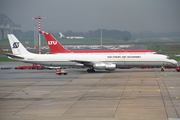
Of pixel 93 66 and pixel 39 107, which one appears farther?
pixel 93 66

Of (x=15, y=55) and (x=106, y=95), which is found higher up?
(x=15, y=55)

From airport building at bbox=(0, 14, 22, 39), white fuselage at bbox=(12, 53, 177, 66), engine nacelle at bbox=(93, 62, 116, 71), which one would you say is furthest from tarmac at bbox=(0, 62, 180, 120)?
white fuselage at bbox=(12, 53, 177, 66)

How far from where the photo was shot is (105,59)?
4897 cm

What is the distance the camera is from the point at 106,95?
25.2 metres

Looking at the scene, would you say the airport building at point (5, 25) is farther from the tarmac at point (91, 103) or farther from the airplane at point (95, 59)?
the tarmac at point (91, 103)

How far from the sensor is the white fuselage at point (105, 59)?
48.0 metres

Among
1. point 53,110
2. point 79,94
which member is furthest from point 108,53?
point 53,110

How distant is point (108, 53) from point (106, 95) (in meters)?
25.9

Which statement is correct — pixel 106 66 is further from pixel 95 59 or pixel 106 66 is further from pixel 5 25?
pixel 5 25

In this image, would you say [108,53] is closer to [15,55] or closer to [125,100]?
[15,55]

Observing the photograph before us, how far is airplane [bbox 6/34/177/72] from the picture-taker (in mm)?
47938

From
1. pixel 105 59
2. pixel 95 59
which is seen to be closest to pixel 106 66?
pixel 105 59

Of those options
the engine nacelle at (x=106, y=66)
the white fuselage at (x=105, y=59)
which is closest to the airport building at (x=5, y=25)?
the white fuselage at (x=105, y=59)

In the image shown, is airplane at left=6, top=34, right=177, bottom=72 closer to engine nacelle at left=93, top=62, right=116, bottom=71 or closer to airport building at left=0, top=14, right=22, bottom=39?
engine nacelle at left=93, top=62, right=116, bottom=71
